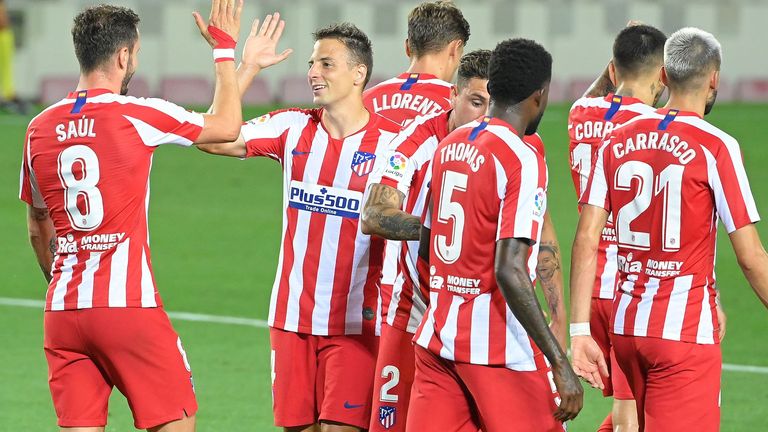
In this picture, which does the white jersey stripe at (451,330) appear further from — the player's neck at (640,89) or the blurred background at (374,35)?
the blurred background at (374,35)

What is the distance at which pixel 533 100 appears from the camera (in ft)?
16.7

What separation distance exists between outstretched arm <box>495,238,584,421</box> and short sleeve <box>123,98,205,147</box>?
165 centimetres

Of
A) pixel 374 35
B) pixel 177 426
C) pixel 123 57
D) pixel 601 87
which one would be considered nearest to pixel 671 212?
pixel 177 426

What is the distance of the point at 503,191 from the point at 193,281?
8.54 m

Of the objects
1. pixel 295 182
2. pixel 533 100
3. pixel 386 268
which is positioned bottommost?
pixel 386 268

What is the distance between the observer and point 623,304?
5.57 metres

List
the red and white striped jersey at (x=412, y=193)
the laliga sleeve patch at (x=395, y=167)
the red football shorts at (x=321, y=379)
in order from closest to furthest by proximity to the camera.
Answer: the laliga sleeve patch at (x=395, y=167)
the red and white striped jersey at (x=412, y=193)
the red football shorts at (x=321, y=379)

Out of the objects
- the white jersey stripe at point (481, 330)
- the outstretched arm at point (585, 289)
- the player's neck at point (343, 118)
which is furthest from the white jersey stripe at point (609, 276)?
the white jersey stripe at point (481, 330)

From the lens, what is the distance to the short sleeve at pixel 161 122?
5.61m

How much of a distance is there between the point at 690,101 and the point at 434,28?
274 cm


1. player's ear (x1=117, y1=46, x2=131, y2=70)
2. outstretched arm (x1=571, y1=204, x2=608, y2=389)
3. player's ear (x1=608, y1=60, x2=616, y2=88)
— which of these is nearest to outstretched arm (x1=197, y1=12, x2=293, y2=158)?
player's ear (x1=117, y1=46, x2=131, y2=70)

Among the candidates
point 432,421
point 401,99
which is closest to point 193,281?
point 401,99

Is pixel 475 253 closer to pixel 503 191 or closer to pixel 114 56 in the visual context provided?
pixel 503 191

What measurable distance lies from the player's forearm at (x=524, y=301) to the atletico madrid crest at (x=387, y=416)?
1.34 metres
